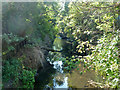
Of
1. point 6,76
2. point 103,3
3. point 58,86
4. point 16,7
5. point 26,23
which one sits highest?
point 16,7

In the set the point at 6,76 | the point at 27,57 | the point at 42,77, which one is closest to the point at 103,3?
the point at 6,76

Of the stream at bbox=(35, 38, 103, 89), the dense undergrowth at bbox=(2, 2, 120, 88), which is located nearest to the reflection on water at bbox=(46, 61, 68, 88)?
the stream at bbox=(35, 38, 103, 89)

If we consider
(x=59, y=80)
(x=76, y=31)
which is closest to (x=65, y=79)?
(x=59, y=80)

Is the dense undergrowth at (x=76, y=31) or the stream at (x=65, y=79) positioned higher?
the dense undergrowth at (x=76, y=31)

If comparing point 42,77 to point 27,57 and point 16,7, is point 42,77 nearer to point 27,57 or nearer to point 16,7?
point 27,57

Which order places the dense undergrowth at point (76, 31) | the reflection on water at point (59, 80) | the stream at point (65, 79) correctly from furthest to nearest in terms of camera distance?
the reflection on water at point (59, 80), the stream at point (65, 79), the dense undergrowth at point (76, 31)

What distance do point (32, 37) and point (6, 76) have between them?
2656mm

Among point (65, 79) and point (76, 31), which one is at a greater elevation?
point (76, 31)

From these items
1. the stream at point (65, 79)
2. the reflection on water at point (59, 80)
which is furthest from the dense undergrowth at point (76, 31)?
the reflection on water at point (59, 80)

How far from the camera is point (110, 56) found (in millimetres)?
2254

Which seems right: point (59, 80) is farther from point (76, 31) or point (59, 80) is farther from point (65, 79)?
point (76, 31)

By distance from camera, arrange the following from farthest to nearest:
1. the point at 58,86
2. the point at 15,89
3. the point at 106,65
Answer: the point at 58,86 → the point at 15,89 → the point at 106,65

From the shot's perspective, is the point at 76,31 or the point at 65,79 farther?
the point at 65,79

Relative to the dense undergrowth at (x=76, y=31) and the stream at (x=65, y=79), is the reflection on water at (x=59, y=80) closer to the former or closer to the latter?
the stream at (x=65, y=79)
